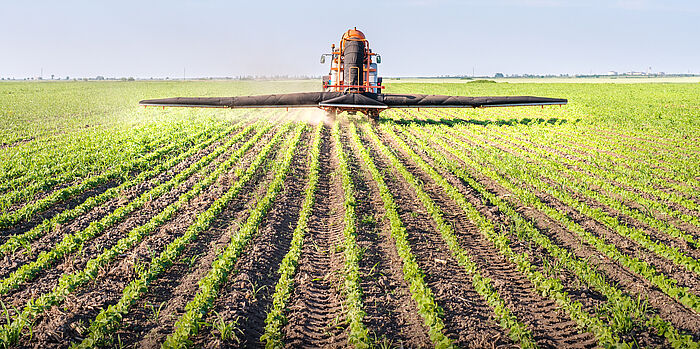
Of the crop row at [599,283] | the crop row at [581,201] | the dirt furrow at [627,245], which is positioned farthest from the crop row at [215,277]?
the crop row at [581,201]

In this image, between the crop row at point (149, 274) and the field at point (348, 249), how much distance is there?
0.03m

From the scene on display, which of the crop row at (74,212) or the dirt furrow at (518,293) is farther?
the crop row at (74,212)

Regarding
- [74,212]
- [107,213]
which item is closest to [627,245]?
[107,213]

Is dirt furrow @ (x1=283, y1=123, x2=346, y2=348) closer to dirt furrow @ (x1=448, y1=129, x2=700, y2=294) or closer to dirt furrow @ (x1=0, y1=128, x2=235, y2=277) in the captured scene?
dirt furrow @ (x1=0, y1=128, x2=235, y2=277)

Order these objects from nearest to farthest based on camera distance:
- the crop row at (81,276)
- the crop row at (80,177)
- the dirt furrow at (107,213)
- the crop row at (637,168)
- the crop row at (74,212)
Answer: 1. the crop row at (81,276)
2. the dirt furrow at (107,213)
3. the crop row at (74,212)
4. the crop row at (80,177)
5. the crop row at (637,168)

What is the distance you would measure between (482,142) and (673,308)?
11.0 meters

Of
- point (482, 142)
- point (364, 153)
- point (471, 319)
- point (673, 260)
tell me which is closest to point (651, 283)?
point (673, 260)

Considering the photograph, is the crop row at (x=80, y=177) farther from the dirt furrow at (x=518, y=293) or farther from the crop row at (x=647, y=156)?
the crop row at (x=647, y=156)

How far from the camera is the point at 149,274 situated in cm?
542

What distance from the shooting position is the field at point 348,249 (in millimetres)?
4473

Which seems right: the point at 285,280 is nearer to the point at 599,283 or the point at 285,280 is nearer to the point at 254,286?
the point at 254,286

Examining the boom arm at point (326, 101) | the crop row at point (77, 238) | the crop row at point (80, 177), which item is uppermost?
the boom arm at point (326, 101)

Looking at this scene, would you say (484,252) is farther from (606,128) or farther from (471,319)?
(606,128)

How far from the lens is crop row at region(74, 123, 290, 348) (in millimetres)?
4266
